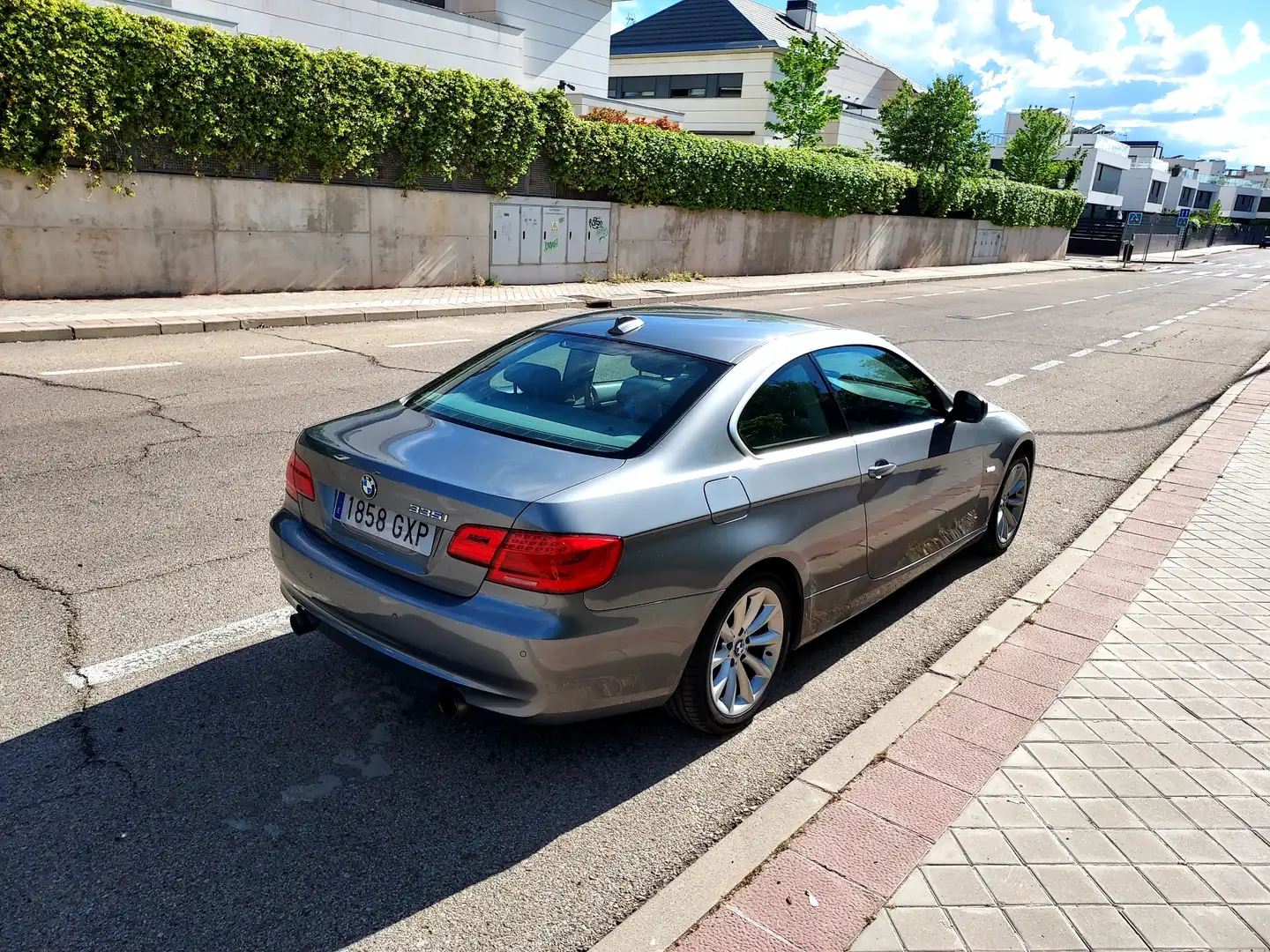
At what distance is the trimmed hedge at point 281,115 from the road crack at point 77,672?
10.7m

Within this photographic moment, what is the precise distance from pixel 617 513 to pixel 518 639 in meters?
0.50

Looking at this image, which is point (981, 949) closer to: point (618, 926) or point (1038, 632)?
point (618, 926)

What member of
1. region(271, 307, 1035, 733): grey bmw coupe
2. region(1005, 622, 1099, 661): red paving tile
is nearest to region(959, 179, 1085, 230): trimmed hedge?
region(1005, 622, 1099, 661): red paving tile

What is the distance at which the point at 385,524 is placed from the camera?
332 cm

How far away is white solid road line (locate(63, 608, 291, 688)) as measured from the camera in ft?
12.4

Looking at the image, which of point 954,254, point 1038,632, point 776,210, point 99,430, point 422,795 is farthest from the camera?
point 954,254

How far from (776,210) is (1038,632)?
2474cm

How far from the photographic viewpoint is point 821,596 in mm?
3998

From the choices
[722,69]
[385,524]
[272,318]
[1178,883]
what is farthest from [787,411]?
[722,69]

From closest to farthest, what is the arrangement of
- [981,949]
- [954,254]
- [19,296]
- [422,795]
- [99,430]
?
[981,949] → [422,795] → [99,430] → [19,296] → [954,254]

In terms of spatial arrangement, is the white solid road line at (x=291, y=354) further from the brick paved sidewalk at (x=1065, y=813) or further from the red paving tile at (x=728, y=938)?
the red paving tile at (x=728, y=938)

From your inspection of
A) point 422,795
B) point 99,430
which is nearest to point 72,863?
point 422,795

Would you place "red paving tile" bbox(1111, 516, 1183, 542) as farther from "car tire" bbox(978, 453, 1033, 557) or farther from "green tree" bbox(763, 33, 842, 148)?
"green tree" bbox(763, 33, 842, 148)

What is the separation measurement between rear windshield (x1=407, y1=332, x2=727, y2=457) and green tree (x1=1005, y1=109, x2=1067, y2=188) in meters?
57.2
